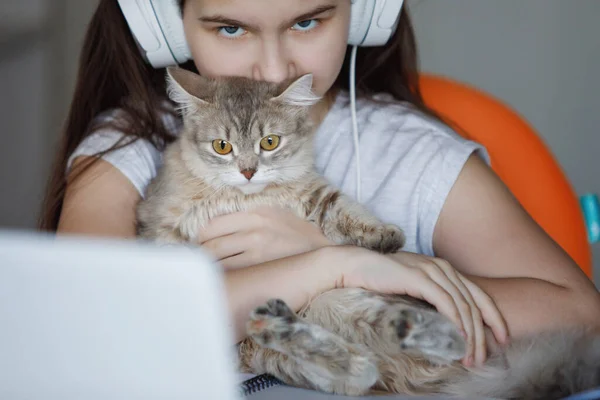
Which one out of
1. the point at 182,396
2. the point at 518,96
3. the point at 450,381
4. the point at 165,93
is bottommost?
the point at 518,96

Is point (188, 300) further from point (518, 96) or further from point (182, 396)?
point (518, 96)

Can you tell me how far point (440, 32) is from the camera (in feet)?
9.46

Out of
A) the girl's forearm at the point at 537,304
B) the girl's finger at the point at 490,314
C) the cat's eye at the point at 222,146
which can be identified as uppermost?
the cat's eye at the point at 222,146

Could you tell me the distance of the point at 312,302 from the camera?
4.09 feet

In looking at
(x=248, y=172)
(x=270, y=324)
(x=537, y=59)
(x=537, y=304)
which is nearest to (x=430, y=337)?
(x=270, y=324)

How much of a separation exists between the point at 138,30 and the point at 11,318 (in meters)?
0.99

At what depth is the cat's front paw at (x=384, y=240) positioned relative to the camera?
A: 1340mm

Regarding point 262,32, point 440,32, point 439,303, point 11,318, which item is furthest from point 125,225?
point 440,32

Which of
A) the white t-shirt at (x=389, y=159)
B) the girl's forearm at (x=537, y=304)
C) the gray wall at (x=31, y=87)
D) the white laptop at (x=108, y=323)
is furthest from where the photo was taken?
the gray wall at (x=31, y=87)

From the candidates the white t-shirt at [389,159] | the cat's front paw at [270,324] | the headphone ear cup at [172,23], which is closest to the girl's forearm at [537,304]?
the white t-shirt at [389,159]

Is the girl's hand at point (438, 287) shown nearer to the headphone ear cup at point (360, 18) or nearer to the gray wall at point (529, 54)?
the headphone ear cup at point (360, 18)

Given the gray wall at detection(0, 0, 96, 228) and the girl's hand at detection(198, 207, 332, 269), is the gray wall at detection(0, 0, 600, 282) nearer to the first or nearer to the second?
the gray wall at detection(0, 0, 96, 228)

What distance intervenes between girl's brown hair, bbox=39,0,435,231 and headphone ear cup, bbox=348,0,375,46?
0.87ft

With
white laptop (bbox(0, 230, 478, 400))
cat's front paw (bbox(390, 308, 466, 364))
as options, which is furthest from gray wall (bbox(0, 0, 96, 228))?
white laptop (bbox(0, 230, 478, 400))
